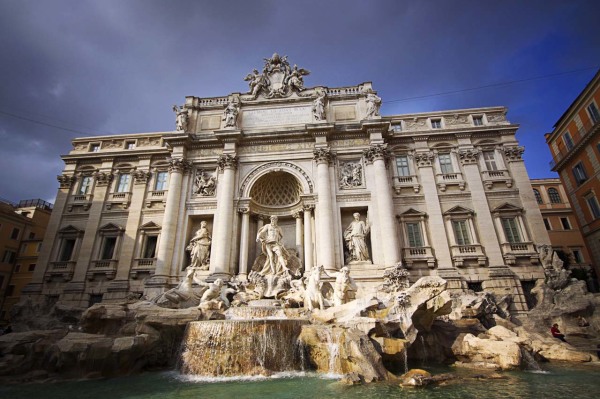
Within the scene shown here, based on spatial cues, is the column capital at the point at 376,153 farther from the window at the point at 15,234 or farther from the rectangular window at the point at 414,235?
the window at the point at 15,234

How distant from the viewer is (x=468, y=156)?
65.8ft

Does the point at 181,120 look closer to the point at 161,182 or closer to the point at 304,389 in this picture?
the point at 161,182

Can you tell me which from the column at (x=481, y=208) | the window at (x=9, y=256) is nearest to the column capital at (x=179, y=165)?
the column at (x=481, y=208)

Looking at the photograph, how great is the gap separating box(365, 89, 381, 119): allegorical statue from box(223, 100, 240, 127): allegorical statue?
8.97 meters

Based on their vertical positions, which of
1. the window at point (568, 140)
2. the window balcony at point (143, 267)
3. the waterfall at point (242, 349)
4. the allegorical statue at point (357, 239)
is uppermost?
the window at point (568, 140)

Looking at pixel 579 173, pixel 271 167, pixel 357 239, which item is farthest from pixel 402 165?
pixel 579 173

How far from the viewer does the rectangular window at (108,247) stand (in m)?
20.2

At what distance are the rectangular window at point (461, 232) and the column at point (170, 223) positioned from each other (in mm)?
17286

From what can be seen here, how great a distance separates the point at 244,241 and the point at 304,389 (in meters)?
12.0

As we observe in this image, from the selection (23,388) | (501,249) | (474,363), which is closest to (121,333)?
(23,388)

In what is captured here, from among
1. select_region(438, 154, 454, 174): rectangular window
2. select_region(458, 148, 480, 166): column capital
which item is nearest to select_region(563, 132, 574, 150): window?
select_region(458, 148, 480, 166): column capital

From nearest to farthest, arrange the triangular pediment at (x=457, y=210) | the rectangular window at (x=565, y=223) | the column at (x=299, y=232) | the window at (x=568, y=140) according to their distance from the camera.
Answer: the triangular pediment at (x=457, y=210)
the column at (x=299, y=232)
the window at (x=568, y=140)
the rectangular window at (x=565, y=223)

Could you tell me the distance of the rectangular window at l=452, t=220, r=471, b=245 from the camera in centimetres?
1820

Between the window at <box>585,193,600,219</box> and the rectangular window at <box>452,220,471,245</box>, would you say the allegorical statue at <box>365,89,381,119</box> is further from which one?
the window at <box>585,193,600,219</box>
